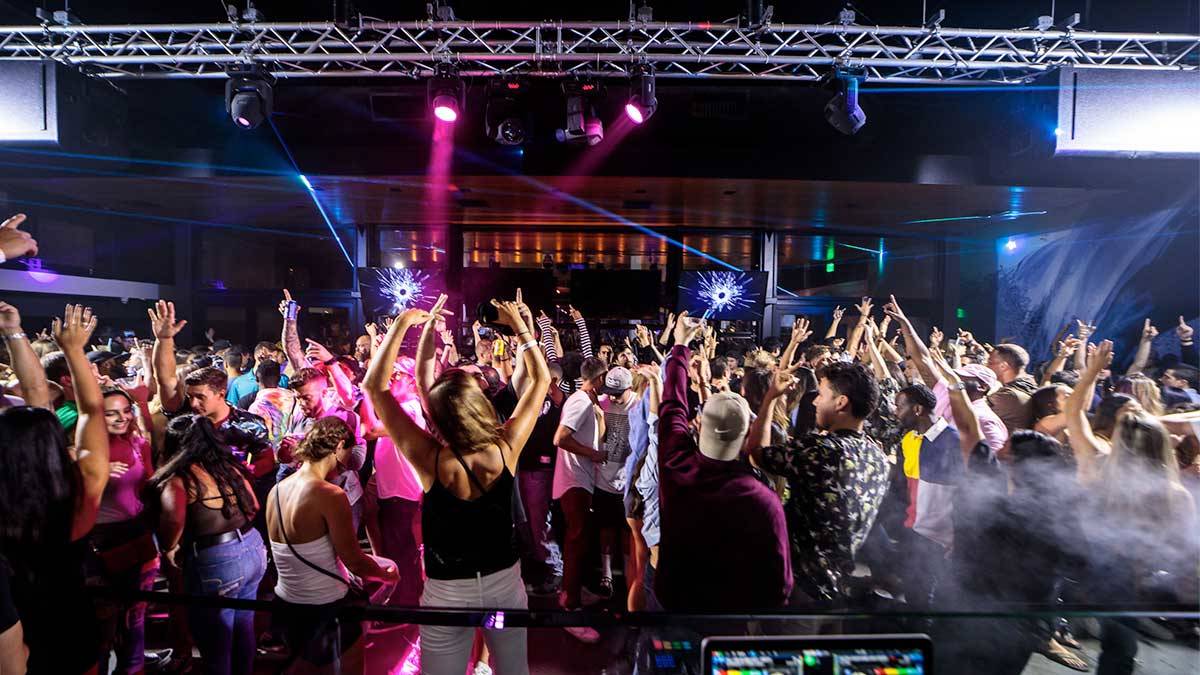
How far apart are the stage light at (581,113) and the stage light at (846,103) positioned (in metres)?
2.22

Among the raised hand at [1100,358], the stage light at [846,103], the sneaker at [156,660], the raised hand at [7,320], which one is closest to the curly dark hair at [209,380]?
the raised hand at [7,320]

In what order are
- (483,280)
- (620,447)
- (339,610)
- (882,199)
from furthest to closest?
(483,280) < (882,199) < (620,447) < (339,610)

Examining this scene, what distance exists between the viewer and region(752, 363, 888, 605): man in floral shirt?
195 centimetres

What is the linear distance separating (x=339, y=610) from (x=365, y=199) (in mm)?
7325

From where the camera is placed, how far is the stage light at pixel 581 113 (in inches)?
196

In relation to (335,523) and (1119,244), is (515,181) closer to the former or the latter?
(335,523)

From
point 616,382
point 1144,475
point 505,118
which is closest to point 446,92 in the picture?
point 505,118

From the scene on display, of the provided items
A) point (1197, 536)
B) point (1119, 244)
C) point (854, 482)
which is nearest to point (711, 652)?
point (854, 482)

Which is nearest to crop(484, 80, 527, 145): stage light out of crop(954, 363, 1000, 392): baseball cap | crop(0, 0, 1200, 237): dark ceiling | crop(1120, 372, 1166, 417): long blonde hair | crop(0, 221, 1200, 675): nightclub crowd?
crop(0, 0, 1200, 237): dark ceiling

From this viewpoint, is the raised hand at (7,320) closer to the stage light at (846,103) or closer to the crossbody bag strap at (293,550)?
the crossbody bag strap at (293,550)

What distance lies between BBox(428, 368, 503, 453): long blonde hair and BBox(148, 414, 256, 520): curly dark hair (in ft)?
3.62

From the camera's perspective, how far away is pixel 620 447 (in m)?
3.48

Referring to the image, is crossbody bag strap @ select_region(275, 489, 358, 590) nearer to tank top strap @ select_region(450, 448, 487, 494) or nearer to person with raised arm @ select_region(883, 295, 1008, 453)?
tank top strap @ select_region(450, 448, 487, 494)

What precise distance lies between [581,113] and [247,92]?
3.05 metres
